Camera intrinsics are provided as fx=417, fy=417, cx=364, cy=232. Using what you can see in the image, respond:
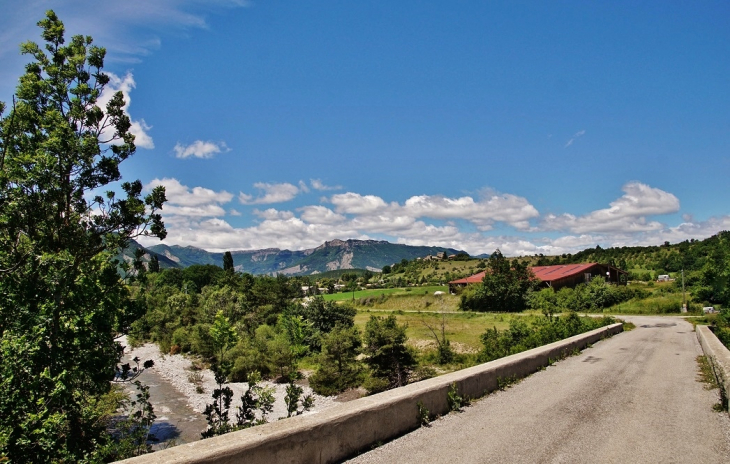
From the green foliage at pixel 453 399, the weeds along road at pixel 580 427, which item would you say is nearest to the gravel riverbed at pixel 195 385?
the weeds along road at pixel 580 427

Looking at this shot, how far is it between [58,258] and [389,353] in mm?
17444

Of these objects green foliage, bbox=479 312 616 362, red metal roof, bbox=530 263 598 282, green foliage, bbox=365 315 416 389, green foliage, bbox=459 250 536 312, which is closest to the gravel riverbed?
green foliage, bbox=365 315 416 389

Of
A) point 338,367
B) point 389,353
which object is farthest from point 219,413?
point 338,367

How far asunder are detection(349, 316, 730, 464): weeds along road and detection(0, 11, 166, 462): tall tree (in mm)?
5730

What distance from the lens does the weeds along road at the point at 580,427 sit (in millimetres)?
4929

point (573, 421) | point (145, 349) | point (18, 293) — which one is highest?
point (18, 293)

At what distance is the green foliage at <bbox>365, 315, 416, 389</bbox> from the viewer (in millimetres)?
22406

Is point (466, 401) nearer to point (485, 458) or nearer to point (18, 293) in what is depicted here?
point (485, 458)

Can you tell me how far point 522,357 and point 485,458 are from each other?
17.4 ft

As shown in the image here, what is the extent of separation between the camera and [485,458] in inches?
189

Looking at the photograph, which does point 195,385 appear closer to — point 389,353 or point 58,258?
point 389,353

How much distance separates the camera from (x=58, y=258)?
26.1ft

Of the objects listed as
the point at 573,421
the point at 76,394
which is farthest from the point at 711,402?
the point at 76,394

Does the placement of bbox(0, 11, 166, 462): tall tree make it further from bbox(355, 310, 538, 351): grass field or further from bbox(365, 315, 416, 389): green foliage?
bbox(355, 310, 538, 351): grass field
